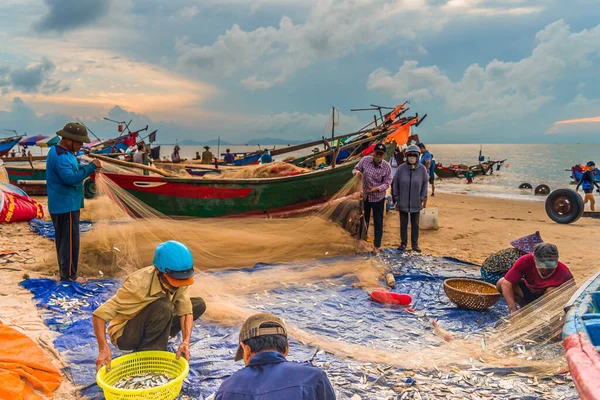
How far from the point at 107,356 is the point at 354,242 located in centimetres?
437

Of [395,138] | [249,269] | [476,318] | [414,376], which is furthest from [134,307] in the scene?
[395,138]

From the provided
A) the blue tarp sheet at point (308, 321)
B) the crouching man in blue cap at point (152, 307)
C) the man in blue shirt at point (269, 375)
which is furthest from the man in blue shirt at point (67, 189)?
the man in blue shirt at point (269, 375)

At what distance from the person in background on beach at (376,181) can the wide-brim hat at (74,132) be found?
398cm

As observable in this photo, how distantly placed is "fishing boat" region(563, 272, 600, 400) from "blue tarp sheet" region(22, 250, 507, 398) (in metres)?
1.17

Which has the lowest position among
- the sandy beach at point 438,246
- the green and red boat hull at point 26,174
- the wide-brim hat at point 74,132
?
the sandy beach at point 438,246

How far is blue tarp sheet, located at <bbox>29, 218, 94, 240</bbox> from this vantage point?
7034 mm

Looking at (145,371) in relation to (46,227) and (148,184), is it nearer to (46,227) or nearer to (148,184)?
(148,184)

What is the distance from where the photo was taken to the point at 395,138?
10016 millimetres

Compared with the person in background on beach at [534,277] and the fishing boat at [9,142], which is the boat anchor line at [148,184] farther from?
the fishing boat at [9,142]

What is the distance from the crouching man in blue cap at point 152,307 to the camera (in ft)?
8.44

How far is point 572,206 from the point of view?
10.3 metres

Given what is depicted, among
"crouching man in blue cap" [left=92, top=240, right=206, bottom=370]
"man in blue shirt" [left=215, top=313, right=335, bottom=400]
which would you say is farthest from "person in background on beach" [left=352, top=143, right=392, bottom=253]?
"man in blue shirt" [left=215, top=313, right=335, bottom=400]

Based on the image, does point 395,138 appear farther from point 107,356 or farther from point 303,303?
point 107,356

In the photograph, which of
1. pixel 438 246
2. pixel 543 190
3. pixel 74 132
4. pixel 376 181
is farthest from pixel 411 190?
pixel 543 190
